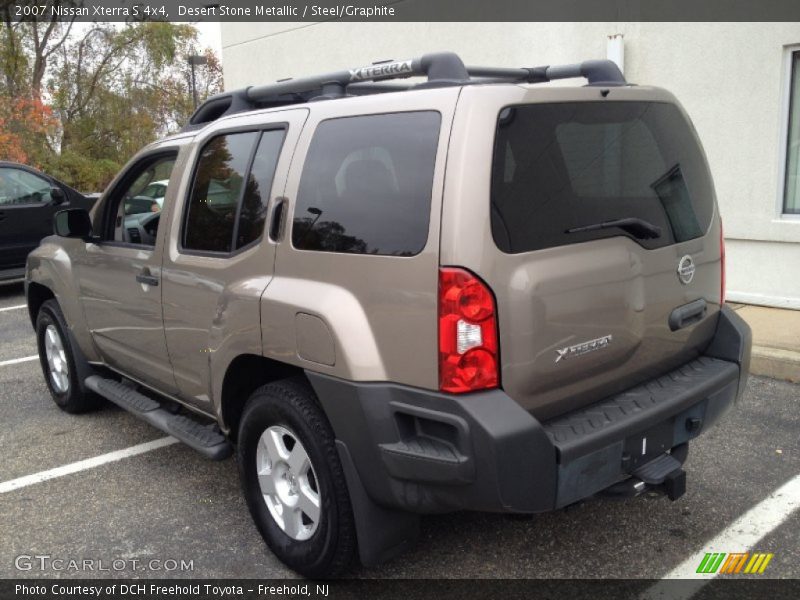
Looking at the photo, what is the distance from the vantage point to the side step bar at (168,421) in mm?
A: 3590

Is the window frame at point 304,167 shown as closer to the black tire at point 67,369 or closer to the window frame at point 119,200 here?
the window frame at point 119,200

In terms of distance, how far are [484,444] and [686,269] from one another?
1.29m

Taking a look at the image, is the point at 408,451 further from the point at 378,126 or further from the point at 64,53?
the point at 64,53

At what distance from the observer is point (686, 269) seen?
3.15 meters

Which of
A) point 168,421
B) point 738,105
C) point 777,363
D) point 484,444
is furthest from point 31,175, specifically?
→ point 484,444

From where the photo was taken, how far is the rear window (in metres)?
2.63

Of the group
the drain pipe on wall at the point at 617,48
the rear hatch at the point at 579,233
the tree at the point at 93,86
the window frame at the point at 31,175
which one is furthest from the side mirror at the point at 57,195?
the tree at the point at 93,86

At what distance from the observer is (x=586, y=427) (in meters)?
2.74

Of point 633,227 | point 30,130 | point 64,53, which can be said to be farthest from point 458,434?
point 64,53

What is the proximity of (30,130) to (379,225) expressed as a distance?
73.7 feet

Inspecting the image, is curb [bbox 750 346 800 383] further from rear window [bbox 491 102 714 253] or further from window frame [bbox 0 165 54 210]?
window frame [bbox 0 165 54 210]

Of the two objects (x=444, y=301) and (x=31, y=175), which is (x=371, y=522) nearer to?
(x=444, y=301)

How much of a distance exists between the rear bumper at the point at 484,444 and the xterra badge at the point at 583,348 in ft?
0.82

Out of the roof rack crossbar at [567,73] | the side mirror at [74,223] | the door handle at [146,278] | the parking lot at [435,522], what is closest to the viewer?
the parking lot at [435,522]
